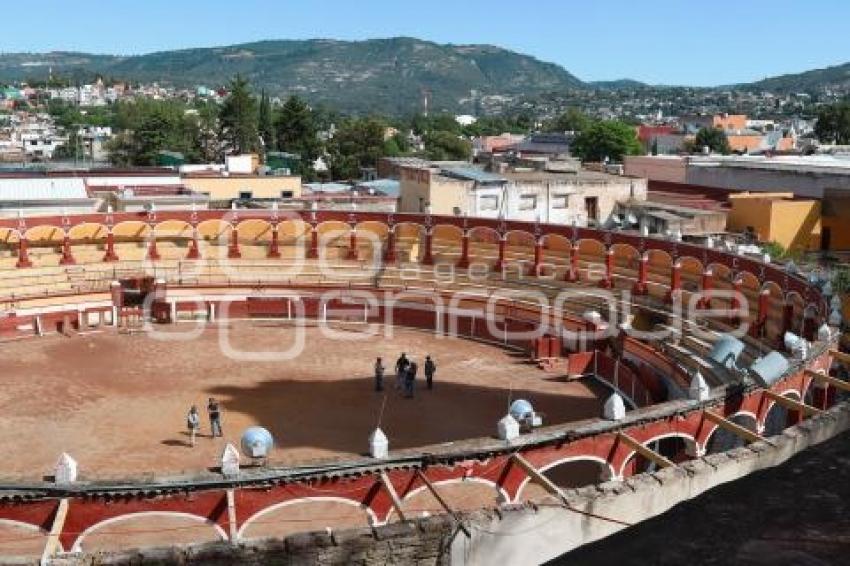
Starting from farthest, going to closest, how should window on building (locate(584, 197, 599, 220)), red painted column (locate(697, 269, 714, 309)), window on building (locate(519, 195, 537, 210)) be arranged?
1. window on building (locate(584, 197, 599, 220))
2. window on building (locate(519, 195, 537, 210))
3. red painted column (locate(697, 269, 714, 309))

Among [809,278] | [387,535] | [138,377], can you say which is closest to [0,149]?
[138,377]

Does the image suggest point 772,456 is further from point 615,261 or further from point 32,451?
point 615,261

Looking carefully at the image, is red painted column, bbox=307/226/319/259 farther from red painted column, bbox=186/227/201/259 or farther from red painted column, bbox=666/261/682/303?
red painted column, bbox=666/261/682/303

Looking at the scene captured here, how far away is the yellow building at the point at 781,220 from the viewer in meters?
48.8

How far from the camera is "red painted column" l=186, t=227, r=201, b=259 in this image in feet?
154

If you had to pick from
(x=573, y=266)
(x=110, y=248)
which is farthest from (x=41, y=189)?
(x=573, y=266)

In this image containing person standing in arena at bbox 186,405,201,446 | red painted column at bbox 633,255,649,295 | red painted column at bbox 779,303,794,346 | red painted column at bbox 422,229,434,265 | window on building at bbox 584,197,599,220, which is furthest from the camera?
window on building at bbox 584,197,599,220

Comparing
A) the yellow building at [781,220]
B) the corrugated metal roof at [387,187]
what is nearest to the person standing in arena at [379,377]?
the yellow building at [781,220]

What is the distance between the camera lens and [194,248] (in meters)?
46.9

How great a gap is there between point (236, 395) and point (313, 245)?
16.6 m

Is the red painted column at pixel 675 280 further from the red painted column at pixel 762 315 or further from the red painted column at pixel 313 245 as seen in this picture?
the red painted column at pixel 313 245

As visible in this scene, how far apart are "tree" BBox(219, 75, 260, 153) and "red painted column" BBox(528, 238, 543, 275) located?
61603mm

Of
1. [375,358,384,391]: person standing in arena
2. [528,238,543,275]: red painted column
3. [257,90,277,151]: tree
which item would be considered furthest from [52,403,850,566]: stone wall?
[257,90,277,151]: tree

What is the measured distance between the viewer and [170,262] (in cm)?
4625
